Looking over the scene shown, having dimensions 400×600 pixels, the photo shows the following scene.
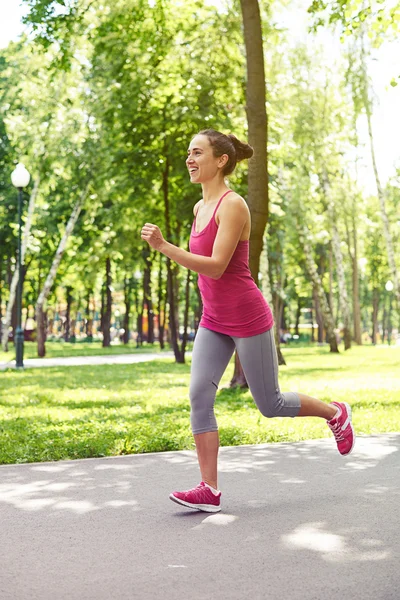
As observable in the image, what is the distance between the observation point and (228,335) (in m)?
5.48

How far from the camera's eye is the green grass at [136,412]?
27.4ft

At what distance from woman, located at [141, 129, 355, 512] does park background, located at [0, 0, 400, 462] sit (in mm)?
2665

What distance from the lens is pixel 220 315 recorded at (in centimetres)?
541

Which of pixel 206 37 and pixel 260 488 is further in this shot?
pixel 206 37

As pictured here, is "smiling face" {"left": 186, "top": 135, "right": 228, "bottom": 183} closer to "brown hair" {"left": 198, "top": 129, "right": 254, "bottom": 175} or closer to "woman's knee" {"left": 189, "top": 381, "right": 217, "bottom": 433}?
"brown hair" {"left": 198, "top": 129, "right": 254, "bottom": 175}

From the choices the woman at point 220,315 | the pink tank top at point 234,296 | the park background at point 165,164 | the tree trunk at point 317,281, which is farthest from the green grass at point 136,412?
the tree trunk at point 317,281

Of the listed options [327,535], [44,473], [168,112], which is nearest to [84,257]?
[168,112]

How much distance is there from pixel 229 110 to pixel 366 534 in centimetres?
1655

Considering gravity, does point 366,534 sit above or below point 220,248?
below

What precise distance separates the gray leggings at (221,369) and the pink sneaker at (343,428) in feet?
1.85

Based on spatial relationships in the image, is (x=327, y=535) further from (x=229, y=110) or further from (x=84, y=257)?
(x=84, y=257)

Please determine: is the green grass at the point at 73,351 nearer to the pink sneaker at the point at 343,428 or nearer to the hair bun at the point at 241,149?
the pink sneaker at the point at 343,428

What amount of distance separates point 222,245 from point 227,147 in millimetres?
670

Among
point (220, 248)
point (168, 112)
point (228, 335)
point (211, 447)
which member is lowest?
point (211, 447)
